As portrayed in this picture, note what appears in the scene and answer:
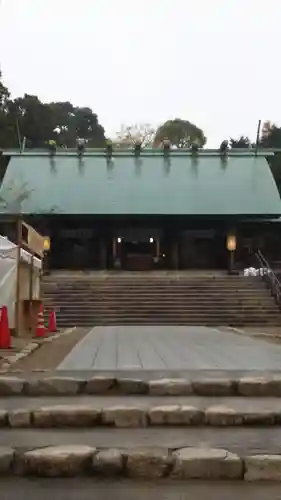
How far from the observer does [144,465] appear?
12.5 feet

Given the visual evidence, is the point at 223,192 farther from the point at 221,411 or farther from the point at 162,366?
the point at 221,411

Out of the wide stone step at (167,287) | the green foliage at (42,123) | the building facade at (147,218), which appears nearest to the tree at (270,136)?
the green foliage at (42,123)

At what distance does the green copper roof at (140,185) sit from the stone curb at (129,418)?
25601mm

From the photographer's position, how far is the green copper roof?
31.6 m

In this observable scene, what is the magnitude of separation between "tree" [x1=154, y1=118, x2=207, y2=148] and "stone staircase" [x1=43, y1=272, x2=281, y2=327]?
109 ft

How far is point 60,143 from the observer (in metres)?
59.6

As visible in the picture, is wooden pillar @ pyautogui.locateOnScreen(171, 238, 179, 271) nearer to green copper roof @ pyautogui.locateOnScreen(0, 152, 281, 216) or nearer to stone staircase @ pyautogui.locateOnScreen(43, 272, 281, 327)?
green copper roof @ pyautogui.locateOnScreen(0, 152, 281, 216)

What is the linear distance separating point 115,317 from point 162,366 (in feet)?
48.1

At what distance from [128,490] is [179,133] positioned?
57445 mm

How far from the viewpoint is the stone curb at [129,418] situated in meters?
4.86

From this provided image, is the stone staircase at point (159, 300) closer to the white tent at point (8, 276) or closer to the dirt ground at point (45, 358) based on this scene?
the white tent at point (8, 276)

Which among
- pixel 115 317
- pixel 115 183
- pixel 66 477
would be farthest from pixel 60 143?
pixel 66 477

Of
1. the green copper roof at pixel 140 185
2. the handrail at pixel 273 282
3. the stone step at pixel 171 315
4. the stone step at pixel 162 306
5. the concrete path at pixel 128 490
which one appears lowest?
the stone step at pixel 171 315

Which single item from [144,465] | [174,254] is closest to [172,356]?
[144,465]
